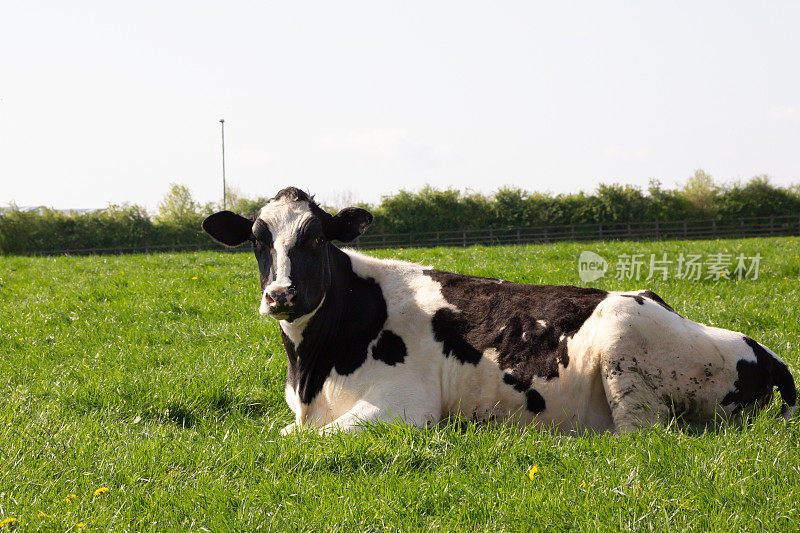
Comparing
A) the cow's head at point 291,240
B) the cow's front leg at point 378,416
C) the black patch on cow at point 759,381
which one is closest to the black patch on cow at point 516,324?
the cow's front leg at point 378,416

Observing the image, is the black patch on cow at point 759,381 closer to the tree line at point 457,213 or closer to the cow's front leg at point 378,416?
the cow's front leg at point 378,416

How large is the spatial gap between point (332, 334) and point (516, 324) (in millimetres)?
1498

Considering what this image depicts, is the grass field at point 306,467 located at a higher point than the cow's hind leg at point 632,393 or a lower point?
lower

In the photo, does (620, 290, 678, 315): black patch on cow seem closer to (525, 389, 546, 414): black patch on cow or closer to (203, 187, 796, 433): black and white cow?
(203, 187, 796, 433): black and white cow

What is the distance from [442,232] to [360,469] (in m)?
40.6

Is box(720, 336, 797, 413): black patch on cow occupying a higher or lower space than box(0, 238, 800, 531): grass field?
higher

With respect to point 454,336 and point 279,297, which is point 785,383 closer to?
point 454,336

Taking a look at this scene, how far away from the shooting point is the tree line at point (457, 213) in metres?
40.9

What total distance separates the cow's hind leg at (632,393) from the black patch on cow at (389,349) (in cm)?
153

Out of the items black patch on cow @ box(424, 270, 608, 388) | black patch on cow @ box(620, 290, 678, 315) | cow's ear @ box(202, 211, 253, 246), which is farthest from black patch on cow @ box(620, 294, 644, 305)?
cow's ear @ box(202, 211, 253, 246)

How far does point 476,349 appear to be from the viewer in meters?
4.96

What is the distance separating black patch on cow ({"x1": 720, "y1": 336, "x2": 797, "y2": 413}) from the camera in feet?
15.2

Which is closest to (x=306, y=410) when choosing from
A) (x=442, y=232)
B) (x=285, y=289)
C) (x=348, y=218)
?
(x=285, y=289)

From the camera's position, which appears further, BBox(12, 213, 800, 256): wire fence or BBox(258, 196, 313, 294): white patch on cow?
BBox(12, 213, 800, 256): wire fence
